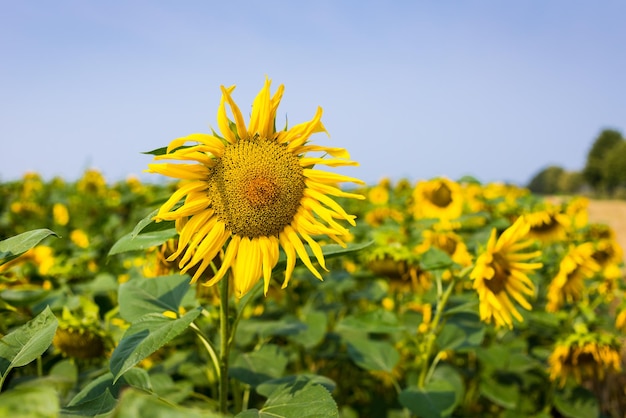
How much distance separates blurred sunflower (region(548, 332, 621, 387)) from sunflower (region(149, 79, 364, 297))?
5.25 ft

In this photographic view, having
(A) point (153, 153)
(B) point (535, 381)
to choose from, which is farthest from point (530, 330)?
(A) point (153, 153)

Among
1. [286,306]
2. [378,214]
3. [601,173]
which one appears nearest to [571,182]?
[601,173]

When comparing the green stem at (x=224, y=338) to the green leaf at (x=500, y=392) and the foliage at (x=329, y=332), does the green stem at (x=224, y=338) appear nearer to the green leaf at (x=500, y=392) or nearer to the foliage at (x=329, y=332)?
the foliage at (x=329, y=332)

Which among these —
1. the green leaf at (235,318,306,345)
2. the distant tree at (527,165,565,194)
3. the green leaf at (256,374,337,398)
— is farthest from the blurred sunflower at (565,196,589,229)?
the distant tree at (527,165,565,194)

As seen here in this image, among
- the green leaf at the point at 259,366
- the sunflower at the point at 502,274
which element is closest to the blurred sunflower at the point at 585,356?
the sunflower at the point at 502,274

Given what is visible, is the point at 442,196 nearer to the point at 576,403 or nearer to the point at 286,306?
the point at 286,306

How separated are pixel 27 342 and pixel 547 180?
2466 inches

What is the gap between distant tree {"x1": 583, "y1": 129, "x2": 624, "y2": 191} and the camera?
44.5 metres

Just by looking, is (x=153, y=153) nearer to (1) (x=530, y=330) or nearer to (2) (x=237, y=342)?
(2) (x=237, y=342)

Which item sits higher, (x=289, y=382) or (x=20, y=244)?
(x=20, y=244)

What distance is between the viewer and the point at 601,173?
4384 cm

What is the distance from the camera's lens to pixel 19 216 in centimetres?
522

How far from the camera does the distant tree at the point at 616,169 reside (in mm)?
40281

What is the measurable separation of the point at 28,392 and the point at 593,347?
227 centimetres
